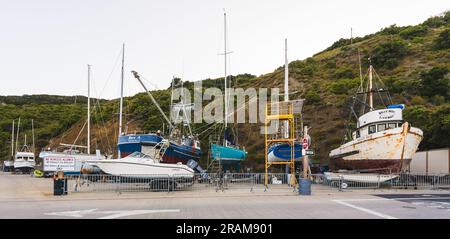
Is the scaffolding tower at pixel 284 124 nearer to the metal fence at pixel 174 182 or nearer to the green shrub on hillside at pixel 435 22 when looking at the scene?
the metal fence at pixel 174 182

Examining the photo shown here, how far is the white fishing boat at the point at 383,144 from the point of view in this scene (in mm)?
25375

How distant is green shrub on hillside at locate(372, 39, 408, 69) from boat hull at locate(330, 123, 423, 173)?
47.0 m

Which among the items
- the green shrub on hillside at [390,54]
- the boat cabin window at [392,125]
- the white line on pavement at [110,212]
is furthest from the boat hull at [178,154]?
the green shrub on hillside at [390,54]

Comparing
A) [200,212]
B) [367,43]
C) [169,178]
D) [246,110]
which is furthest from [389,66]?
[200,212]

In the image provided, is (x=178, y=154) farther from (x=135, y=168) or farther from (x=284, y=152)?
(x=135, y=168)

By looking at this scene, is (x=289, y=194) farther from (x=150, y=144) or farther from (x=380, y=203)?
(x=150, y=144)

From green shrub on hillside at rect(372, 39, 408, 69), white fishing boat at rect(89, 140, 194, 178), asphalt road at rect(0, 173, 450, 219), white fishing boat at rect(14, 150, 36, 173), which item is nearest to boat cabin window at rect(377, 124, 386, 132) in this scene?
asphalt road at rect(0, 173, 450, 219)

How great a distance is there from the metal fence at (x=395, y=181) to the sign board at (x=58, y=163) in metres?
17.1

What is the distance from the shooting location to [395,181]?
955 inches

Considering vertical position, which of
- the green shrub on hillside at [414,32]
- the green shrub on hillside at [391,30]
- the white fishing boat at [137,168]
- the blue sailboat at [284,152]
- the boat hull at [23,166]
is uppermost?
the green shrub on hillside at [391,30]

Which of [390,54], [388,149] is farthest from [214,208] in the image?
[390,54]

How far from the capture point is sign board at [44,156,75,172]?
84.3 feet

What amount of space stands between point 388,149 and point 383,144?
49 cm

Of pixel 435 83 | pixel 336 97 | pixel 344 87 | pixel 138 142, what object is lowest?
pixel 138 142
